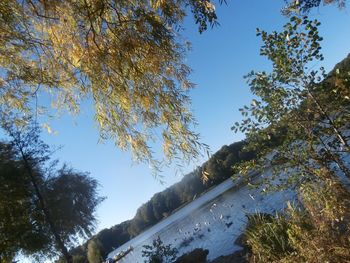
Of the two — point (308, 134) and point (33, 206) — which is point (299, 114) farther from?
point (33, 206)

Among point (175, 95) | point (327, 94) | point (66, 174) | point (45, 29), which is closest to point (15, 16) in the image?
point (45, 29)

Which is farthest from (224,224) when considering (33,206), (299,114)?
(299,114)

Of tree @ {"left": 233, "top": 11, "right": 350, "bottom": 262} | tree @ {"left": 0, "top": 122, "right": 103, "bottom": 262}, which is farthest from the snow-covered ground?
tree @ {"left": 0, "top": 122, "right": 103, "bottom": 262}

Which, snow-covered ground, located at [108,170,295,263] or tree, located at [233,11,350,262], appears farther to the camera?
snow-covered ground, located at [108,170,295,263]

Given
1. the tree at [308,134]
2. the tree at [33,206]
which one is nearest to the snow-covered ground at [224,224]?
the tree at [308,134]

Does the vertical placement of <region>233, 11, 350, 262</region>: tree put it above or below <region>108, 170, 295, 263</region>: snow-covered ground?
above

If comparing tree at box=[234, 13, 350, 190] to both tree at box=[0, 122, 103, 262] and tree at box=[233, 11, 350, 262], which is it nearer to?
tree at box=[233, 11, 350, 262]

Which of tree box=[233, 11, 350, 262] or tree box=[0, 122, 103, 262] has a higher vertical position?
tree box=[0, 122, 103, 262]

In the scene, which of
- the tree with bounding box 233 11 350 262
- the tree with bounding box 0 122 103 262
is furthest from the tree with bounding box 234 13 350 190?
the tree with bounding box 0 122 103 262

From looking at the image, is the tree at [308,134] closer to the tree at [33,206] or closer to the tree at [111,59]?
the tree at [111,59]

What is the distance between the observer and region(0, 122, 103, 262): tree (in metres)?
18.6

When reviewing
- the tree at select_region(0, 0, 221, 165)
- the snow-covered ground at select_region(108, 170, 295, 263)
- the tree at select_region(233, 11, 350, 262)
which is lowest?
the snow-covered ground at select_region(108, 170, 295, 263)

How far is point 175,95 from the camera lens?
495cm

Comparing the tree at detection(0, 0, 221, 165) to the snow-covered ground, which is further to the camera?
the snow-covered ground
